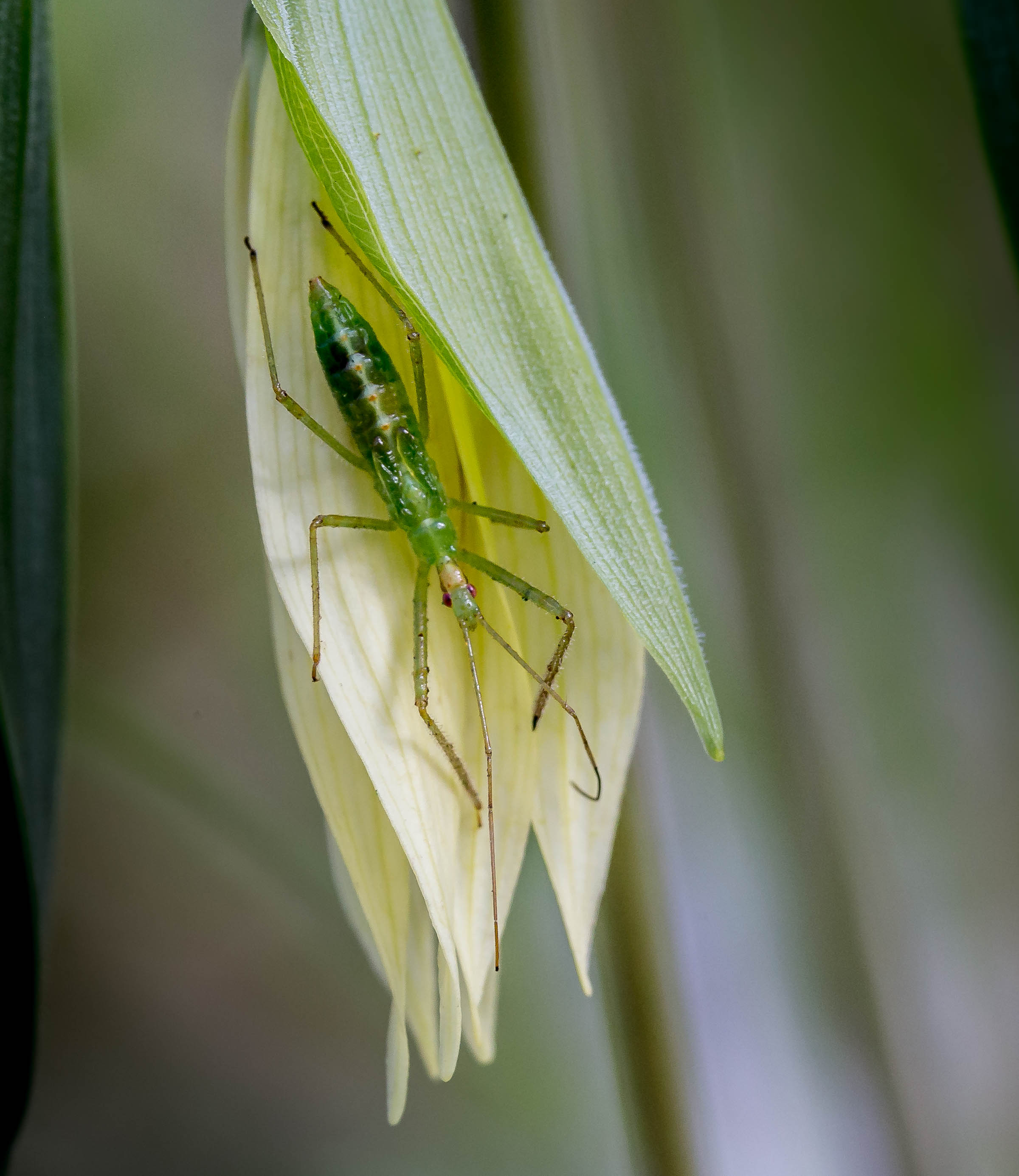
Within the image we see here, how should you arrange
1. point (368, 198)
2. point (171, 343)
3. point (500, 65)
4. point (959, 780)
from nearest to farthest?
1. point (368, 198)
2. point (500, 65)
3. point (171, 343)
4. point (959, 780)

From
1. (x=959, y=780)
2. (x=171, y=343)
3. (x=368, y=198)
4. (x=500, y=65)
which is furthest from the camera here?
(x=959, y=780)

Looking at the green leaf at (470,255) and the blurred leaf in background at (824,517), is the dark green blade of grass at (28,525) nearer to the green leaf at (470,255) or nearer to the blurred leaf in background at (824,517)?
the green leaf at (470,255)

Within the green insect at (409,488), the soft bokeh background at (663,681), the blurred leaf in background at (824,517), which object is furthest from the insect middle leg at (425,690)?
the blurred leaf in background at (824,517)

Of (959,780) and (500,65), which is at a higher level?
(500,65)

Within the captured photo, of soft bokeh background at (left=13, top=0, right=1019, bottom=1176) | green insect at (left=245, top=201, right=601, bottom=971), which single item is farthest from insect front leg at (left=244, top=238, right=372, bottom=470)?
soft bokeh background at (left=13, top=0, right=1019, bottom=1176)

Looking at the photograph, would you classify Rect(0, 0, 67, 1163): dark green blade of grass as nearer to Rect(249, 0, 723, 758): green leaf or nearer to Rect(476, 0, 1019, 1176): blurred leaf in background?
Rect(249, 0, 723, 758): green leaf

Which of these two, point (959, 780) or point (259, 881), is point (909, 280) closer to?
point (959, 780)

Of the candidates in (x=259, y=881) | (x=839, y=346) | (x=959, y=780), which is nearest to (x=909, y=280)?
(x=839, y=346)
